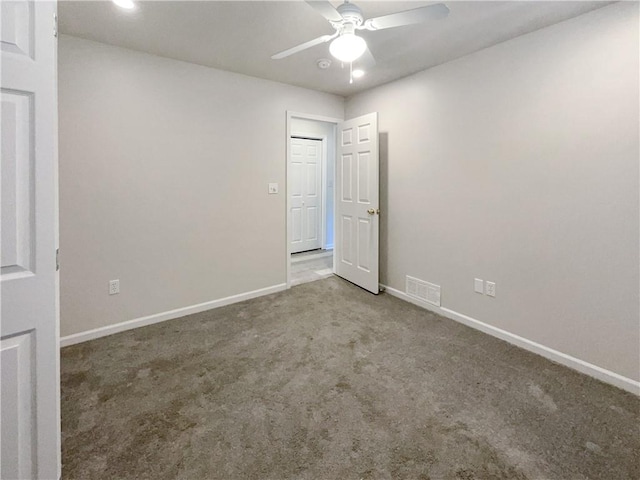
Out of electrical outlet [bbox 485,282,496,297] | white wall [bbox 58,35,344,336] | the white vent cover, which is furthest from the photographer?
the white vent cover

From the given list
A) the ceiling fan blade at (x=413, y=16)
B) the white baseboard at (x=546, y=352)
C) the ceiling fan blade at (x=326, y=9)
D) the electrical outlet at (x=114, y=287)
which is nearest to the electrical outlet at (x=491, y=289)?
the white baseboard at (x=546, y=352)

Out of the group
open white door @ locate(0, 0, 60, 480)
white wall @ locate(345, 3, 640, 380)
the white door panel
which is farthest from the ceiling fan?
the white door panel

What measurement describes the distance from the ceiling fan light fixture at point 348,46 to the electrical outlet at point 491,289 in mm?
2093

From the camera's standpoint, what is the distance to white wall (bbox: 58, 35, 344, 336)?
2.53 meters

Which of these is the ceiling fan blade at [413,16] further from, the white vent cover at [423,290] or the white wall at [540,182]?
the white vent cover at [423,290]

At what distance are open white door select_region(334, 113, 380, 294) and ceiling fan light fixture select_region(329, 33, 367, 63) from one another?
66.4 inches

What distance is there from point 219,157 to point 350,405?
98.8 inches

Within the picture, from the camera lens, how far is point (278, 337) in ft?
8.87

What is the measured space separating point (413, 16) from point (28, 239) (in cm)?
188

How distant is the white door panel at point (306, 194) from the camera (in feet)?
18.6

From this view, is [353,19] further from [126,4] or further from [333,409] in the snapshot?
[333,409]

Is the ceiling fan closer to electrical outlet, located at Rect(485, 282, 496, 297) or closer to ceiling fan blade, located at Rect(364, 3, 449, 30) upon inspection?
ceiling fan blade, located at Rect(364, 3, 449, 30)

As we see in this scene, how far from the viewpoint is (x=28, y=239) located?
1037mm

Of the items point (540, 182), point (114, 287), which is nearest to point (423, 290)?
point (540, 182)
